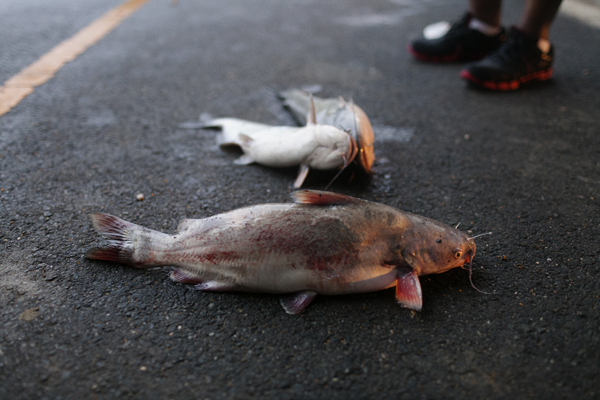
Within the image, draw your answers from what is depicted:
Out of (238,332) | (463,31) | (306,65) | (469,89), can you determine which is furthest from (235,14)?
(238,332)

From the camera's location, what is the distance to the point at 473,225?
2.47m

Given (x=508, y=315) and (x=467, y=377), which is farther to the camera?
(x=508, y=315)

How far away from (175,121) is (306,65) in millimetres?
1901

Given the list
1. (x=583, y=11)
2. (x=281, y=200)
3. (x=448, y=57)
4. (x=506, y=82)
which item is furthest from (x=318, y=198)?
(x=583, y=11)

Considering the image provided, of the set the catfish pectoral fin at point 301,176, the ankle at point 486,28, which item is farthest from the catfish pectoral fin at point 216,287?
the ankle at point 486,28

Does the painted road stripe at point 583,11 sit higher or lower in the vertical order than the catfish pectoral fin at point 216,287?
lower

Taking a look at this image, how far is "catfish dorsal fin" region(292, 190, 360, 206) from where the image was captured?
6.42ft

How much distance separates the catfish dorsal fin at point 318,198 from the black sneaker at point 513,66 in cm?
300

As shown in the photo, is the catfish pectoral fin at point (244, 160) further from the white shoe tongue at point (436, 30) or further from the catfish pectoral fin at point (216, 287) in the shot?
the white shoe tongue at point (436, 30)

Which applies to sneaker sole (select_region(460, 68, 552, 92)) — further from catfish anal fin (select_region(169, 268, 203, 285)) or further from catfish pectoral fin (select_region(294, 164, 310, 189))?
catfish anal fin (select_region(169, 268, 203, 285))

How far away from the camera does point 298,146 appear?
9.22ft

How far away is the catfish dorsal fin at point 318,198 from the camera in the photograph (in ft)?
6.42

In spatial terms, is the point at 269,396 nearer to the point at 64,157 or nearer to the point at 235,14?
the point at 64,157

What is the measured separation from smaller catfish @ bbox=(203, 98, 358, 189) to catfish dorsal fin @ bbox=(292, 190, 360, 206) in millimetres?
707
